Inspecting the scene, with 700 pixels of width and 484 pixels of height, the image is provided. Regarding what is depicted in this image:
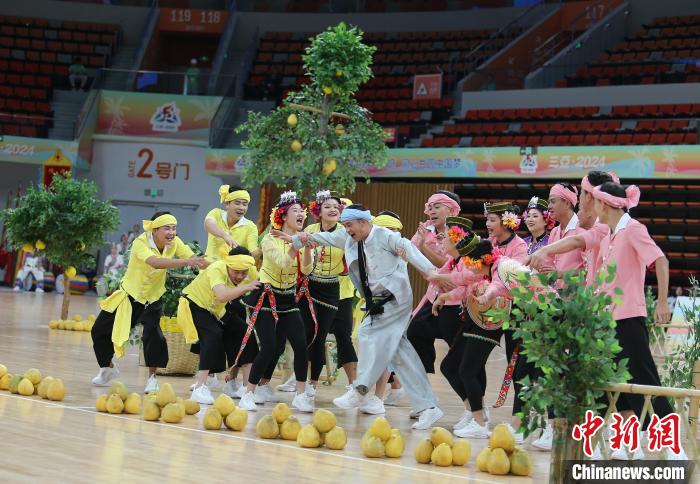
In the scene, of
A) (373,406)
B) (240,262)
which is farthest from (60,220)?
(373,406)

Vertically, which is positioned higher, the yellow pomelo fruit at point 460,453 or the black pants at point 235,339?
the black pants at point 235,339

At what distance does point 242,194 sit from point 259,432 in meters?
2.89

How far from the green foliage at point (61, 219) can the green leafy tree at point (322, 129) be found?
4.38m

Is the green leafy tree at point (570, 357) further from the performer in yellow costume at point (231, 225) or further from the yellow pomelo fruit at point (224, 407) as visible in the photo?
the performer in yellow costume at point (231, 225)

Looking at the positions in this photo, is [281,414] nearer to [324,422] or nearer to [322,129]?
[324,422]

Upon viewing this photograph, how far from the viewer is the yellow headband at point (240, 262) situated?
24.4ft

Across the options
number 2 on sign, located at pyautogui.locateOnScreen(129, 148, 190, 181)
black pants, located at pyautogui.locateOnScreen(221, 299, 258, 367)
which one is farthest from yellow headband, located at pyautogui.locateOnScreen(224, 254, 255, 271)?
number 2 on sign, located at pyautogui.locateOnScreen(129, 148, 190, 181)

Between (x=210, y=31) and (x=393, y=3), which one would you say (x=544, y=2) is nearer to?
(x=393, y=3)

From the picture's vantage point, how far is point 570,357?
4.52 metres

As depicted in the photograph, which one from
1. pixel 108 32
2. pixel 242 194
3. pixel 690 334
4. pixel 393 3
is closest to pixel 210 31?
pixel 108 32

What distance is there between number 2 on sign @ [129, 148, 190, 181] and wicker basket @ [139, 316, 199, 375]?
16.3 meters

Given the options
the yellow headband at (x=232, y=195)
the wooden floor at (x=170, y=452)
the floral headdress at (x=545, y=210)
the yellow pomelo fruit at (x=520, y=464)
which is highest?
the yellow headband at (x=232, y=195)

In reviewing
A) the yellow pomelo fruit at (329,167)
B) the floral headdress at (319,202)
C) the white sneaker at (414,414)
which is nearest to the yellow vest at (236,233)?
the floral headdress at (319,202)

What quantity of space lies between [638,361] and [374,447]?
4.71 feet
